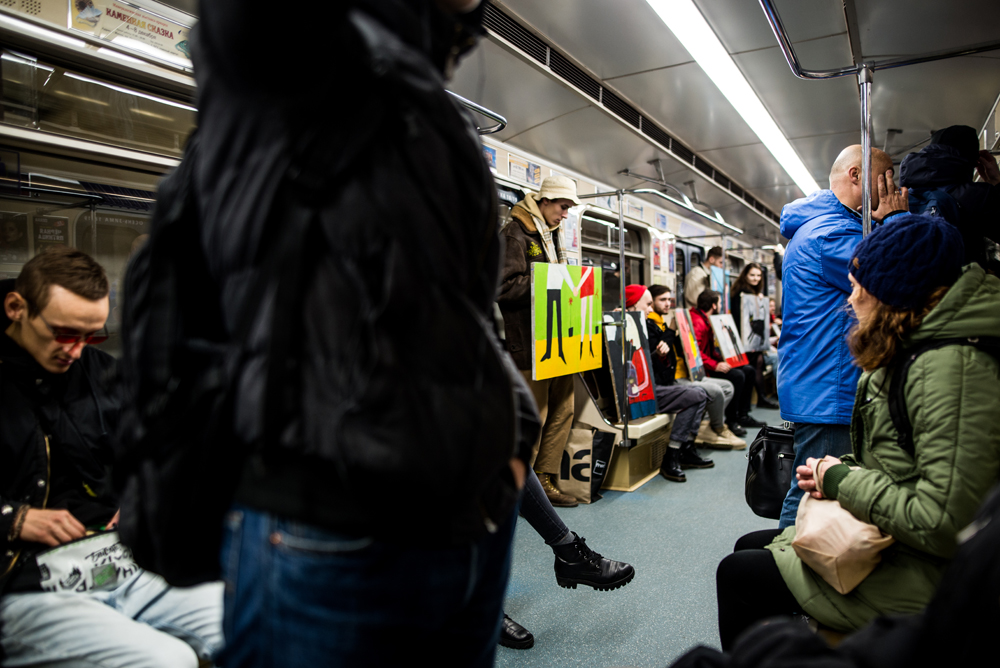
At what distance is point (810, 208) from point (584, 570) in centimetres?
150

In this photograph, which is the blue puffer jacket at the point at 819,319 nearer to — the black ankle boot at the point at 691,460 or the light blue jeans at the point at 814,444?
the light blue jeans at the point at 814,444

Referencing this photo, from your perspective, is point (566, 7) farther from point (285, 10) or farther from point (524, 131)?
point (285, 10)

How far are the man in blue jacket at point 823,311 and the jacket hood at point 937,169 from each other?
0.23 m

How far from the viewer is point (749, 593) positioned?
4.82 ft

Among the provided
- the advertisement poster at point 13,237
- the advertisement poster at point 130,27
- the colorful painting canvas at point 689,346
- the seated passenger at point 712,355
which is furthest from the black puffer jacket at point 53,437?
the seated passenger at point 712,355

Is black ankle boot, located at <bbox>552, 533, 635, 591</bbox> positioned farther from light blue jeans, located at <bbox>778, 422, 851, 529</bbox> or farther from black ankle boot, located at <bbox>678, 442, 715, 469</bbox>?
black ankle boot, located at <bbox>678, 442, 715, 469</bbox>

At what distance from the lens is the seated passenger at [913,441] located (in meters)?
1.15

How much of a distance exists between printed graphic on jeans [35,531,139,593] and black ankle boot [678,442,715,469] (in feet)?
12.8

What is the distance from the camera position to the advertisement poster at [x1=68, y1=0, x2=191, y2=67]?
2.00m

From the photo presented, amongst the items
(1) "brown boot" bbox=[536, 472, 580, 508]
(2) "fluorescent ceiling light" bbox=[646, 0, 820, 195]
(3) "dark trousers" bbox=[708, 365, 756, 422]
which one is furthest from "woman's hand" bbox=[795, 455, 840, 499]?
(3) "dark trousers" bbox=[708, 365, 756, 422]

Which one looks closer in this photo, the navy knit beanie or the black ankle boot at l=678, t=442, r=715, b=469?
the navy knit beanie

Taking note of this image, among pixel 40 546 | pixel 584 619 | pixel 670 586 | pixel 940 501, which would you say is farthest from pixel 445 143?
pixel 670 586

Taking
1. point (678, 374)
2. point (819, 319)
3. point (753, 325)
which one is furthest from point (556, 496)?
point (753, 325)

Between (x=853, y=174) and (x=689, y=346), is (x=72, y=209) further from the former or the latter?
(x=689, y=346)
